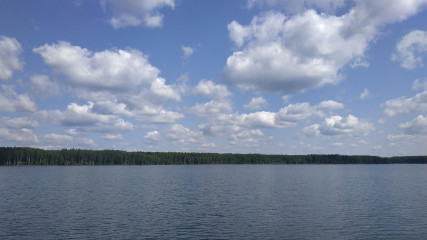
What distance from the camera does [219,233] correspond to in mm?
37500

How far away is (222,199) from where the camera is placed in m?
62.3

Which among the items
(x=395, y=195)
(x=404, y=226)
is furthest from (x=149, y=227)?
(x=395, y=195)

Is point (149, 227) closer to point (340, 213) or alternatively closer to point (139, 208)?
point (139, 208)

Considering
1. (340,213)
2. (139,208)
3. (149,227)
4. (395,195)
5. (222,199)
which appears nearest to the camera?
(149,227)

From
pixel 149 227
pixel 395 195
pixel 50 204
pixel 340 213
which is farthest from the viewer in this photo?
pixel 395 195

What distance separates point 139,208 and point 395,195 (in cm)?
5086

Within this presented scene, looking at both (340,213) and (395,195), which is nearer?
(340,213)

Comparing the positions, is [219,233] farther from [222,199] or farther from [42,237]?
[222,199]

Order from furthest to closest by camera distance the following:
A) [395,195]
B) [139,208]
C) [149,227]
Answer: [395,195], [139,208], [149,227]

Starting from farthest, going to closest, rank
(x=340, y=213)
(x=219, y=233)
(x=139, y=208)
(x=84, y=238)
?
(x=139, y=208) → (x=340, y=213) → (x=219, y=233) → (x=84, y=238)

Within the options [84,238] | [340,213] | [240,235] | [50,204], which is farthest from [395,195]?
[50,204]

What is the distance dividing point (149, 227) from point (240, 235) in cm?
1115

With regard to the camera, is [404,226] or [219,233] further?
[404,226]

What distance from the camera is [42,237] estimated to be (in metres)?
35.5
